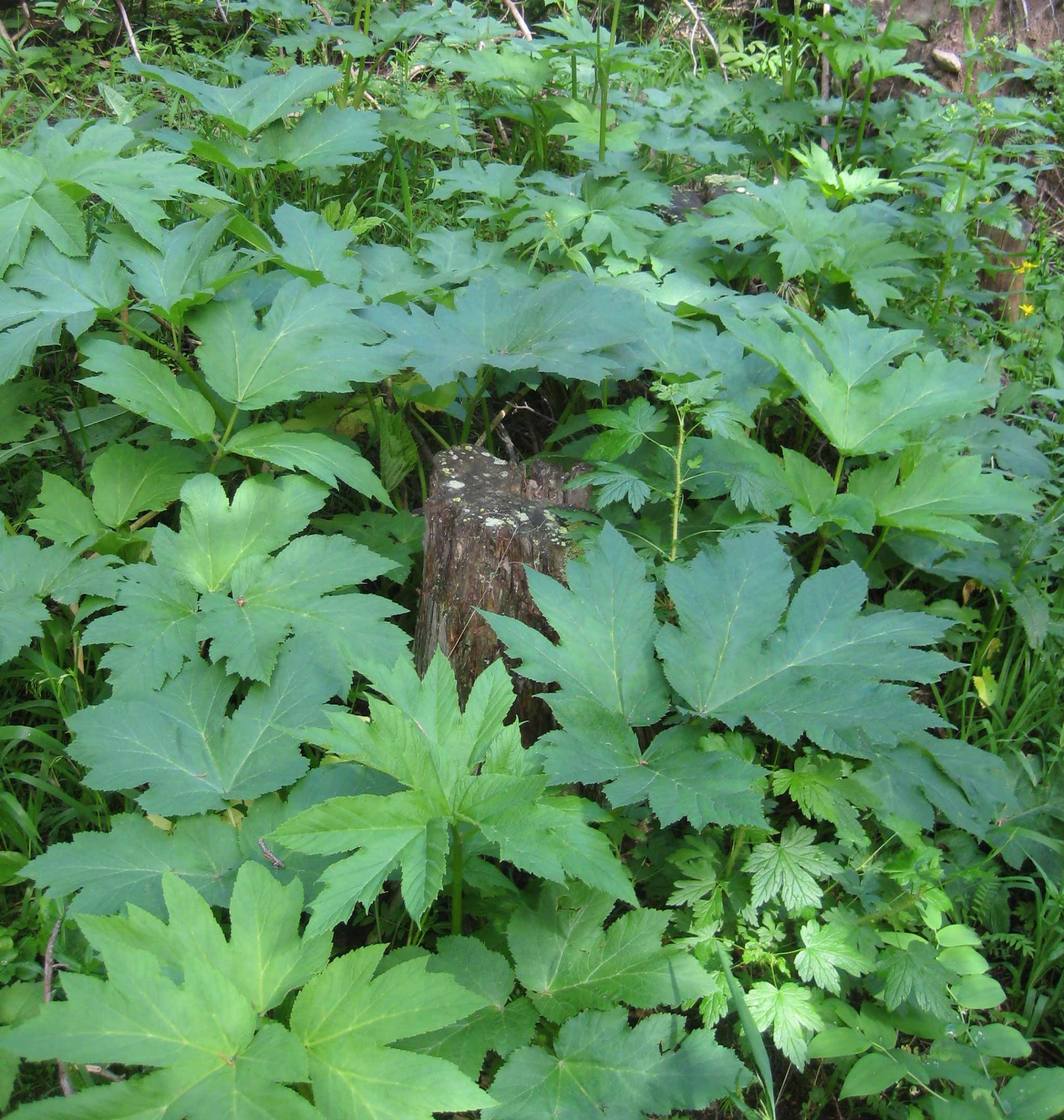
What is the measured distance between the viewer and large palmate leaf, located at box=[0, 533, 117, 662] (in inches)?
82.1

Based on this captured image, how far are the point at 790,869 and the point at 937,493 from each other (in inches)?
40.3

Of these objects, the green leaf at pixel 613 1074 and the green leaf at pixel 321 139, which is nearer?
the green leaf at pixel 613 1074

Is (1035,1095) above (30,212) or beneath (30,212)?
beneath

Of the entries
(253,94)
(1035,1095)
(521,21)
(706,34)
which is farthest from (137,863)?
(706,34)

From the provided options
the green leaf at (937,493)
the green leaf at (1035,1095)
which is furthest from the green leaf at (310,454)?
the green leaf at (1035,1095)

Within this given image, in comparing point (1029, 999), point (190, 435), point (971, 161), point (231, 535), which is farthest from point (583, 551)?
point (971, 161)

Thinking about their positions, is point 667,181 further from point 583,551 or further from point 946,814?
point 946,814

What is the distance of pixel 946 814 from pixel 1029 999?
51 centimetres

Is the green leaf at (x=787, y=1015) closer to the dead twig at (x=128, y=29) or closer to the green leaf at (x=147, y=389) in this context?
the green leaf at (x=147, y=389)

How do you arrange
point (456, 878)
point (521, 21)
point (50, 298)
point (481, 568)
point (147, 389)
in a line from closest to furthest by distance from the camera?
point (456, 878)
point (481, 568)
point (147, 389)
point (50, 298)
point (521, 21)

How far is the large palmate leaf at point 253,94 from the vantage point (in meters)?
2.88

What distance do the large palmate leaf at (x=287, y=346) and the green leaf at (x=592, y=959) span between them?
4.59 ft

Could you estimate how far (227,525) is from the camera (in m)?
2.16

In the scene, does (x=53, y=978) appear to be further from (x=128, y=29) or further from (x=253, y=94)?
(x=128, y=29)
